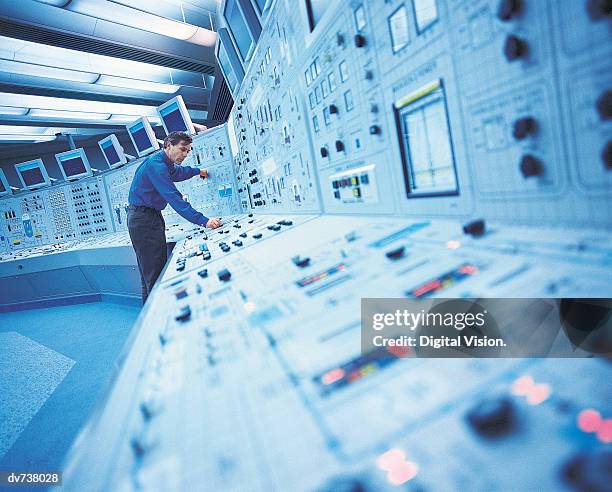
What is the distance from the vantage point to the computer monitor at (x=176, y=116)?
4.07 m

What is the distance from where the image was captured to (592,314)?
0.40 metres

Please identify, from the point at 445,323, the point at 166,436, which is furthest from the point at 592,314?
the point at 166,436

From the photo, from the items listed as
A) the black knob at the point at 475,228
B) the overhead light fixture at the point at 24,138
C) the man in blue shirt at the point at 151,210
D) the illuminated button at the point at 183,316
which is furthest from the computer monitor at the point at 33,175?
the black knob at the point at 475,228

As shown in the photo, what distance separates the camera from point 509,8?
604 millimetres

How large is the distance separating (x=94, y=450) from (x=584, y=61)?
0.89 m

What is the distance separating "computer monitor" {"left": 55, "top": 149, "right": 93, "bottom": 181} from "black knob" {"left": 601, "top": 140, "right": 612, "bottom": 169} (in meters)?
6.21

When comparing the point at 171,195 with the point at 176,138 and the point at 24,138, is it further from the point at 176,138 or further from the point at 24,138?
the point at 24,138

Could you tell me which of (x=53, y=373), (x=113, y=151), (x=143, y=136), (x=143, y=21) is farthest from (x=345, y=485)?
(x=113, y=151)

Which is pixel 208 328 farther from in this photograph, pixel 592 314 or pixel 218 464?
pixel 592 314

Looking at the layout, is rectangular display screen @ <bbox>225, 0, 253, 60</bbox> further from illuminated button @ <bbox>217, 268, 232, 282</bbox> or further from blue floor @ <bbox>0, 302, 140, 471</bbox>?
blue floor @ <bbox>0, 302, 140, 471</bbox>

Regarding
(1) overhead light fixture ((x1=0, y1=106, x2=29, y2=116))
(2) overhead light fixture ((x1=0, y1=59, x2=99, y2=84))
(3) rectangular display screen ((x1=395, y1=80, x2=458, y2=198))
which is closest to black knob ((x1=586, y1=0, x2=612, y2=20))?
(3) rectangular display screen ((x1=395, y1=80, x2=458, y2=198))

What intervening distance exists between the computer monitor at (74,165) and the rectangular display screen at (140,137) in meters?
1.13

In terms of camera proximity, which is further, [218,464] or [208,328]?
[208,328]

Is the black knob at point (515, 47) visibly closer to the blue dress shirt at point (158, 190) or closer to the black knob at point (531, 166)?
the black knob at point (531, 166)
